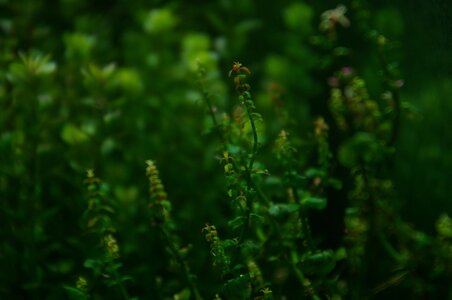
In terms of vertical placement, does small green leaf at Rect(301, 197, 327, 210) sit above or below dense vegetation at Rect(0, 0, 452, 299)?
below

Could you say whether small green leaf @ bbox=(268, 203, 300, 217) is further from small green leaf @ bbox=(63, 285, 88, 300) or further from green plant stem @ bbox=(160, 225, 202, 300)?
small green leaf @ bbox=(63, 285, 88, 300)

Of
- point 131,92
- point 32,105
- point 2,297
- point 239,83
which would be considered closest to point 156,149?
point 131,92

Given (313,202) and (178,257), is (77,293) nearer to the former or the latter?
(178,257)

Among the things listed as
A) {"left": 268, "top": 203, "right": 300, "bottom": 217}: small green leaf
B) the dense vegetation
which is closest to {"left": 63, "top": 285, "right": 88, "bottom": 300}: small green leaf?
the dense vegetation

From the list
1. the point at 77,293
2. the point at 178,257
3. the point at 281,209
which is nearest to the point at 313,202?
the point at 281,209

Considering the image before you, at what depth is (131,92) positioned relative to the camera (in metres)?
2.12

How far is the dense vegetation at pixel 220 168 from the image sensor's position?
138 centimetres

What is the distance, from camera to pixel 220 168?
2.11m

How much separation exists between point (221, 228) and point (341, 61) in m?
0.71

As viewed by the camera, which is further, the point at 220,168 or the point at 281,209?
the point at 220,168

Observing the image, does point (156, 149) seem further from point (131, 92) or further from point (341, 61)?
point (341, 61)

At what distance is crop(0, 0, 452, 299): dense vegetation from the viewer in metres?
1.38

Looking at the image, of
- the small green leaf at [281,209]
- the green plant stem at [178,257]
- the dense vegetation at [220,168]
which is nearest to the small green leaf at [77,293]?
the dense vegetation at [220,168]

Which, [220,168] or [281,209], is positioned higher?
[220,168]
